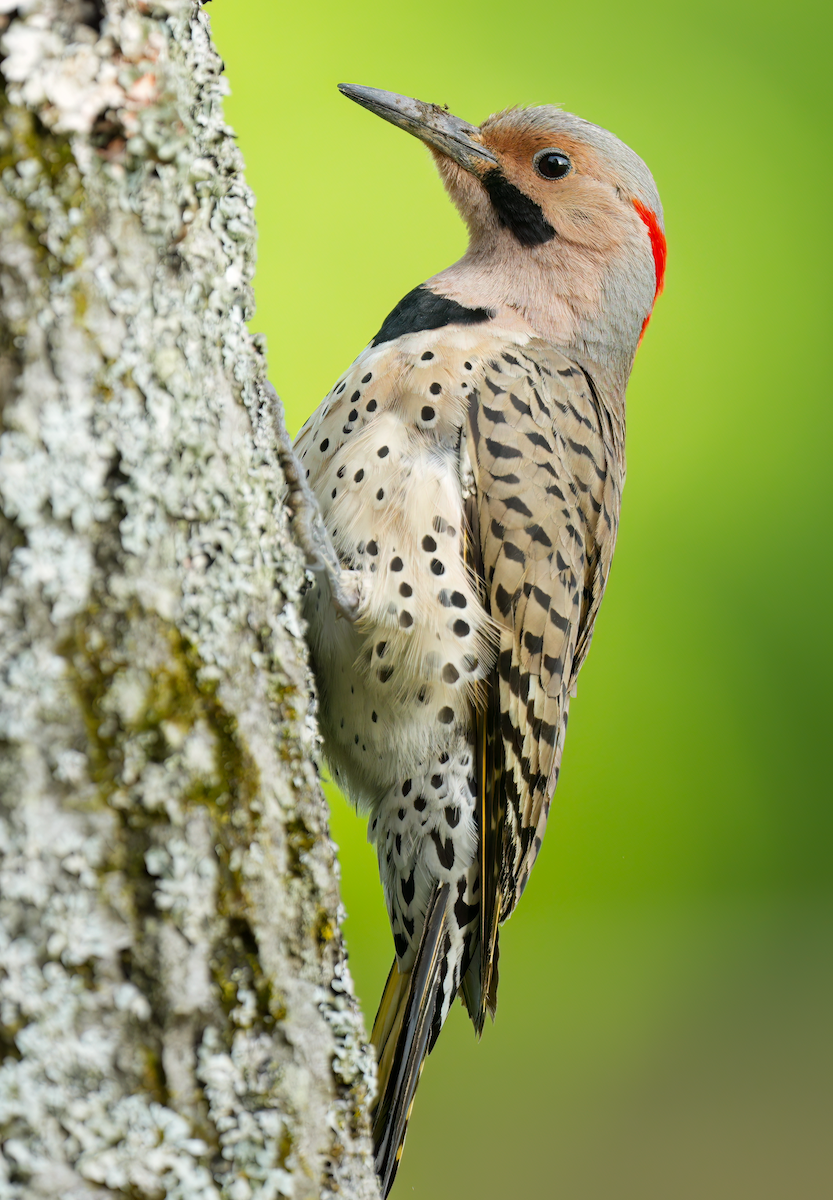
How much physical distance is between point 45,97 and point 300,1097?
27.8 inches

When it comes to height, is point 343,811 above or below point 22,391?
above

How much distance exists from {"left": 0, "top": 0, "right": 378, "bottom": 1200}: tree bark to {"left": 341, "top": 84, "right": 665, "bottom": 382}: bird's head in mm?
851

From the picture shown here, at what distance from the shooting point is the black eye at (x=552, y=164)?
5.23 ft

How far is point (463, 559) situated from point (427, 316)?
1.24ft

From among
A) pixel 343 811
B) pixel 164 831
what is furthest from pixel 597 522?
pixel 343 811

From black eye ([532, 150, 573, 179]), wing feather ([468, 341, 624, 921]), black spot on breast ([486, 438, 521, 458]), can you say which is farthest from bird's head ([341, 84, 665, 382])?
black spot on breast ([486, 438, 521, 458])

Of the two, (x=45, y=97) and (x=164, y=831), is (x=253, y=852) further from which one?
(x=45, y=97)

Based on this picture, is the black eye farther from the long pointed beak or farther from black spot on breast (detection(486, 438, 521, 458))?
black spot on breast (detection(486, 438, 521, 458))

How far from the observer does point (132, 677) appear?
0.70 metres

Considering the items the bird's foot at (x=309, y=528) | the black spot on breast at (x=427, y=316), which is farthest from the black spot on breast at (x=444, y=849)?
the black spot on breast at (x=427, y=316)

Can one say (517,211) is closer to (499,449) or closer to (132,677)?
(499,449)

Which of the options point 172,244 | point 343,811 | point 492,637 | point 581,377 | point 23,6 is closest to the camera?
point 23,6

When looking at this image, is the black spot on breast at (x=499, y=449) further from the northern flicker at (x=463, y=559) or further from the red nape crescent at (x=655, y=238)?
the red nape crescent at (x=655, y=238)

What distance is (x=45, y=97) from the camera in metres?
0.65
